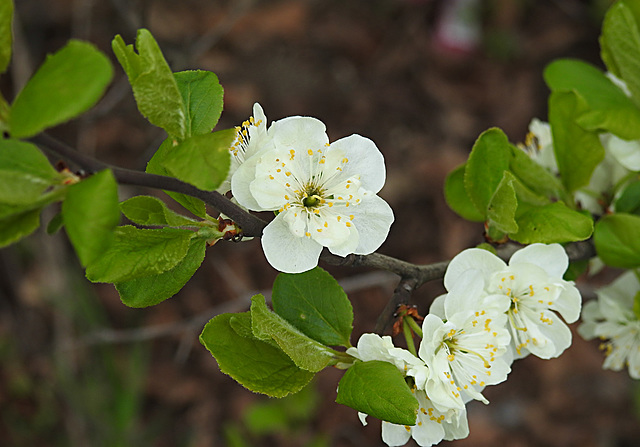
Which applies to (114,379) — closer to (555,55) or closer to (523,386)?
(523,386)

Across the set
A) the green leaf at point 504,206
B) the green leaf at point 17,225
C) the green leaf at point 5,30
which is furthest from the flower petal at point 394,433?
the green leaf at point 5,30

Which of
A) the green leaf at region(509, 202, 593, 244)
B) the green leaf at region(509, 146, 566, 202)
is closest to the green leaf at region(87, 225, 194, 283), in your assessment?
the green leaf at region(509, 202, 593, 244)

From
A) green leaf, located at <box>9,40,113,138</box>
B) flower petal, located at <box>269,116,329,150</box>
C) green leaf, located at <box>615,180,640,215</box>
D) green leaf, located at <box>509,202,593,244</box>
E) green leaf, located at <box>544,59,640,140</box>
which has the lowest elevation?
green leaf, located at <box>615,180,640,215</box>

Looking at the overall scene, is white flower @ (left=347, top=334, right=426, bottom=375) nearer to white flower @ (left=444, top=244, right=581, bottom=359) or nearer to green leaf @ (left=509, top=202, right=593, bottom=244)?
white flower @ (left=444, top=244, right=581, bottom=359)

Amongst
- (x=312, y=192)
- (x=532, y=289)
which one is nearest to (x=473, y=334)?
(x=532, y=289)

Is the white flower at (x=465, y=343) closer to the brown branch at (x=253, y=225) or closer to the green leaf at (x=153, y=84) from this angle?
the brown branch at (x=253, y=225)

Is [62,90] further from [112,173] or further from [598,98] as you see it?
[598,98]
